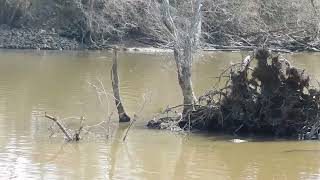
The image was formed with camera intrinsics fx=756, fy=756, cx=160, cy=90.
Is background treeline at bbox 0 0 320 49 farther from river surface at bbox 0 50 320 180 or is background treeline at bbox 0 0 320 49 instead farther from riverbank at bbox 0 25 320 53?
river surface at bbox 0 50 320 180

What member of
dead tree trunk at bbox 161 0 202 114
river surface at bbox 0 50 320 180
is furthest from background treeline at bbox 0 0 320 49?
dead tree trunk at bbox 161 0 202 114

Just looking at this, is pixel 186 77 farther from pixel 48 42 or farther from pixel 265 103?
pixel 48 42

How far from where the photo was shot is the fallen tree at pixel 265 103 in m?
17.3

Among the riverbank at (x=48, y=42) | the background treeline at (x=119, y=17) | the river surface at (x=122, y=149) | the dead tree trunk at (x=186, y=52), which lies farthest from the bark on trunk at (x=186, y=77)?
the riverbank at (x=48, y=42)

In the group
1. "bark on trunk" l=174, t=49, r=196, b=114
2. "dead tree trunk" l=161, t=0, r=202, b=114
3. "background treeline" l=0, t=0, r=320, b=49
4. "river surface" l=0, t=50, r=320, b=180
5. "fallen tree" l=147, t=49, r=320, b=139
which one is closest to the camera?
"river surface" l=0, t=50, r=320, b=180

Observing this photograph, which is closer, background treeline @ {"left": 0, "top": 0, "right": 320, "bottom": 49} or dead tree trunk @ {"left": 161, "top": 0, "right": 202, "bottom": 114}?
dead tree trunk @ {"left": 161, "top": 0, "right": 202, "bottom": 114}

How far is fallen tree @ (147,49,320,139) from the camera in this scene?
17.3 meters

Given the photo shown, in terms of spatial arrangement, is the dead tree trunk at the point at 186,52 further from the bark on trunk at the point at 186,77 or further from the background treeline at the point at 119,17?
the background treeline at the point at 119,17

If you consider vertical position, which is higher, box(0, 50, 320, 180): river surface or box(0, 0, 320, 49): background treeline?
box(0, 0, 320, 49): background treeline

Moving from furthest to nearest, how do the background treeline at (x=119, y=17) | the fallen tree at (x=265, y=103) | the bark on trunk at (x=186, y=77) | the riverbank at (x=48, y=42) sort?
the riverbank at (x=48, y=42)
the background treeline at (x=119, y=17)
the bark on trunk at (x=186, y=77)
the fallen tree at (x=265, y=103)

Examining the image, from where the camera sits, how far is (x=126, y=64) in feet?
129

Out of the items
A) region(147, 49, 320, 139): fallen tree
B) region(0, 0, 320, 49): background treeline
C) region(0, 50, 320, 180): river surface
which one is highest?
region(0, 0, 320, 49): background treeline

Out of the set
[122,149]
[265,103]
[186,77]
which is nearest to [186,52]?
[186,77]

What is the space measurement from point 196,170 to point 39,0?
39678 mm
